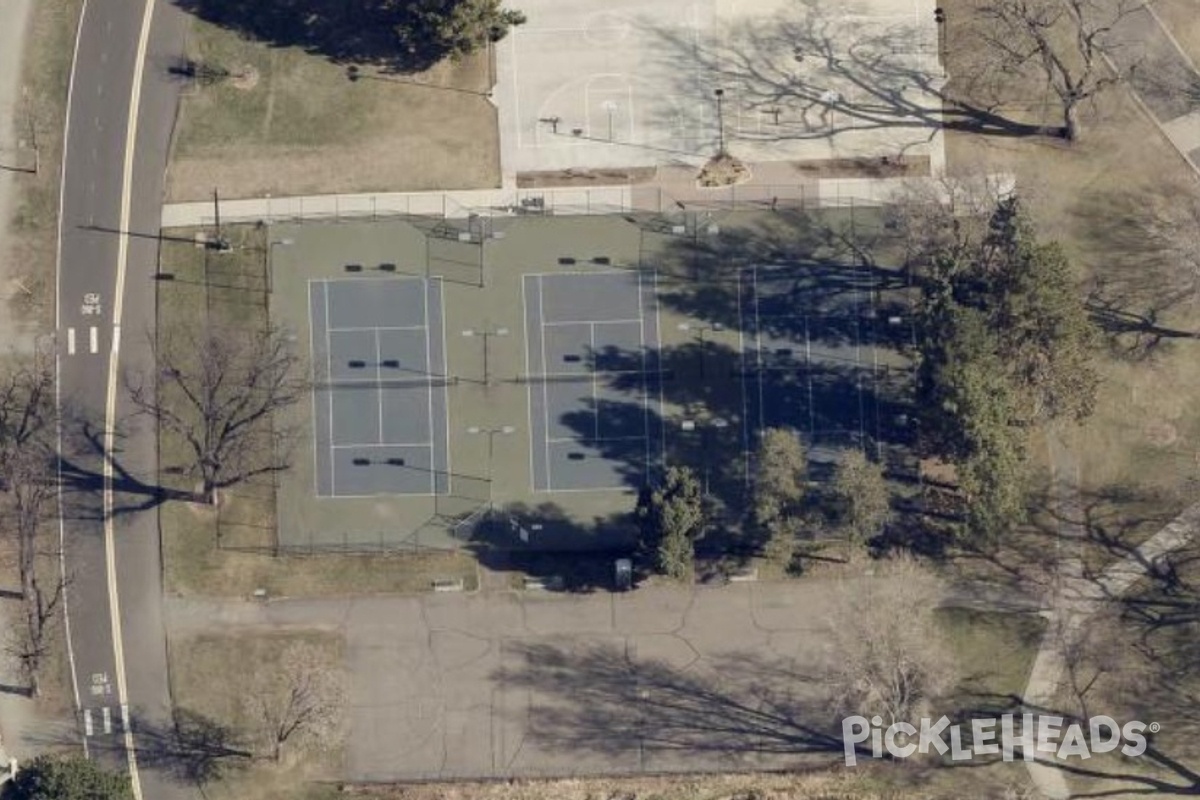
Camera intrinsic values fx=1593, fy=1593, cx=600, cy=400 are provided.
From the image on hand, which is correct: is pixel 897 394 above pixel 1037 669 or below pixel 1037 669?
above

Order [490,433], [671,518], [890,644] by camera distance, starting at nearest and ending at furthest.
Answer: [671,518]
[890,644]
[490,433]

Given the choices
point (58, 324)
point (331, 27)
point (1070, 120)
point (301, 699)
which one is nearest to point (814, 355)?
point (1070, 120)

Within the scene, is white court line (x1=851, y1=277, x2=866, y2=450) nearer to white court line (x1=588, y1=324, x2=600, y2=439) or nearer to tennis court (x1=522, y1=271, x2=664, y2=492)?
tennis court (x1=522, y1=271, x2=664, y2=492)

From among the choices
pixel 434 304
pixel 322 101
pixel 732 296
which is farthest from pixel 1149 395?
pixel 322 101

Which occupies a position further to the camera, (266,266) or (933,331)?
(266,266)

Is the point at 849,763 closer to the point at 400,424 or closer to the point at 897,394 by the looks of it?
the point at 897,394

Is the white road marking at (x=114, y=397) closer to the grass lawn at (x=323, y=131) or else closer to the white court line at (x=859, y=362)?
the grass lawn at (x=323, y=131)

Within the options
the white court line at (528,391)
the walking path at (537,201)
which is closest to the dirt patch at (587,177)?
the walking path at (537,201)

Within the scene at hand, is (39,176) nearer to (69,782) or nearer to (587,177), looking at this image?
(587,177)
